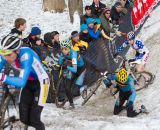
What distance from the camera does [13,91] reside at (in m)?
7.54

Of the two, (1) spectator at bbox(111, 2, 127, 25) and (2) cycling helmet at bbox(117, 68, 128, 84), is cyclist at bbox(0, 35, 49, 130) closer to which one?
(2) cycling helmet at bbox(117, 68, 128, 84)


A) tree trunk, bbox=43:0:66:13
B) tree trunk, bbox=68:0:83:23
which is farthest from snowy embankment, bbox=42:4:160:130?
tree trunk, bbox=43:0:66:13

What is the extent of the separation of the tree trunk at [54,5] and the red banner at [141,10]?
4.97 metres

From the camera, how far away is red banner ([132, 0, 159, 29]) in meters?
14.9

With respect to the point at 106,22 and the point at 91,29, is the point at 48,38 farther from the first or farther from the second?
the point at 106,22

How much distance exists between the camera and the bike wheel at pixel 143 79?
1115 centimetres

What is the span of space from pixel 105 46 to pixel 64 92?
224 centimetres

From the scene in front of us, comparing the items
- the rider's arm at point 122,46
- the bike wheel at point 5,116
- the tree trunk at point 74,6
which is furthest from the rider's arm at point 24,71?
the tree trunk at point 74,6

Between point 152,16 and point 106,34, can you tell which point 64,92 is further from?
point 152,16

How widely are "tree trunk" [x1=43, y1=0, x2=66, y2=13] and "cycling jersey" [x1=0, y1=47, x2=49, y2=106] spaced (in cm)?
1286

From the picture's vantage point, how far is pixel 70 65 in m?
10.1

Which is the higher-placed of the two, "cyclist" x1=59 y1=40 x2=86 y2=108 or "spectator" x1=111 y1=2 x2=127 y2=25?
"spectator" x1=111 y1=2 x2=127 y2=25

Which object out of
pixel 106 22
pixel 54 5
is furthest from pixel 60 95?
pixel 54 5

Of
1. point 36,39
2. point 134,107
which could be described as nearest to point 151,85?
point 134,107
